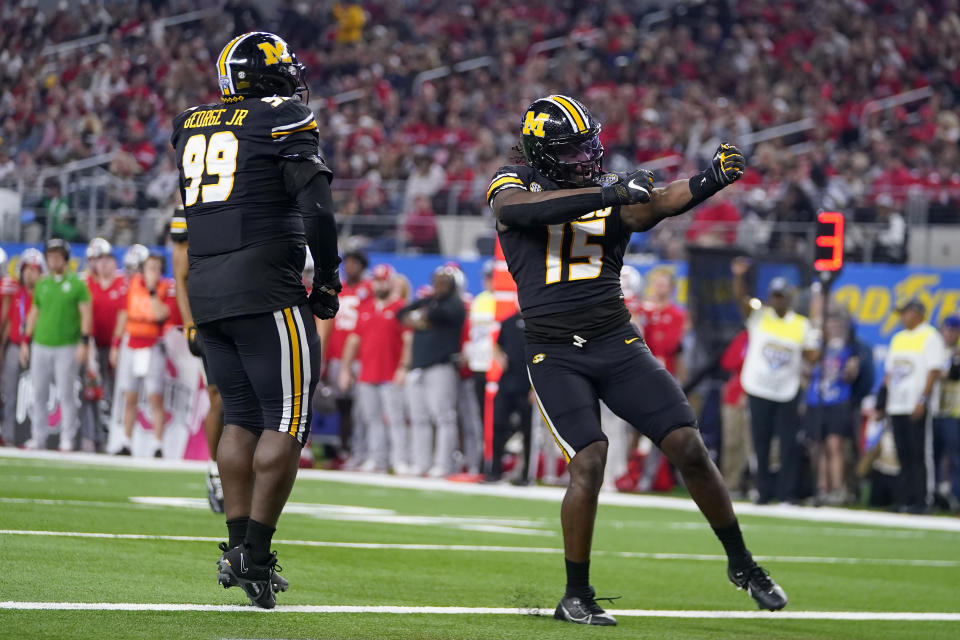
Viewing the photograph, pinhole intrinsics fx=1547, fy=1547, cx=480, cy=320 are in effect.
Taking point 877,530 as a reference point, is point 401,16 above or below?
above

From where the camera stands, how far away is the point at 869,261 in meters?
17.4

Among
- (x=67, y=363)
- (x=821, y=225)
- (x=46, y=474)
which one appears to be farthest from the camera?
(x=67, y=363)

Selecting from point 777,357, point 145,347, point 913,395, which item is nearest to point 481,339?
point 777,357

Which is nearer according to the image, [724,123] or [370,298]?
[370,298]

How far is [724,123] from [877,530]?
11.6m

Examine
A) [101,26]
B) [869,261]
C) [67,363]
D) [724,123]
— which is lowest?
[67,363]

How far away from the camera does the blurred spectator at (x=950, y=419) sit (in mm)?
14961

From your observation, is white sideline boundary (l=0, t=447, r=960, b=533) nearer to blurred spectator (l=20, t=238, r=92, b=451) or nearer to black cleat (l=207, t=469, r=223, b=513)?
blurred spectator (l=20, t=238, r=92, b=451)

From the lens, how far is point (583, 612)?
241 inches

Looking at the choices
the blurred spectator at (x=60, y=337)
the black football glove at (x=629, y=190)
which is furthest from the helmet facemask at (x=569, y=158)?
the blurred spectator at (x=60, y=337)

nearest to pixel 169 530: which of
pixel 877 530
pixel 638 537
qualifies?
pixel 638 537

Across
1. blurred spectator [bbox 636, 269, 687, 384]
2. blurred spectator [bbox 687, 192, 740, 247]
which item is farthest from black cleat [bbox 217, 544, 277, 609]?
blurred spectator [bbox 687, 192, 740, 247]

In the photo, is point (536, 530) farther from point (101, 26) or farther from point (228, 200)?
point (101, 26)

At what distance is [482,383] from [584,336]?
10034mm
